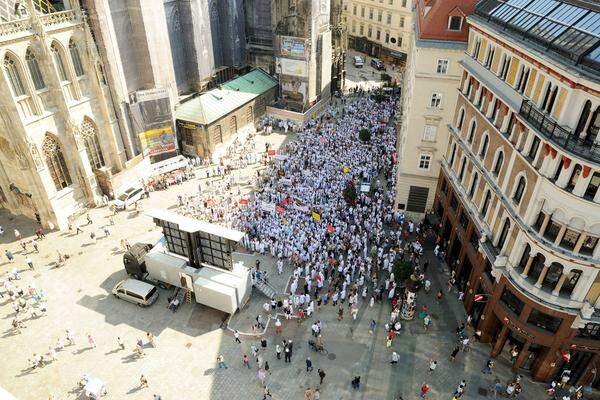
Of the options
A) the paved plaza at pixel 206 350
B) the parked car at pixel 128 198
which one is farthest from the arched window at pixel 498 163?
the parked car at pixel 128 198

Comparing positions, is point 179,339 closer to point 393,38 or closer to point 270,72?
point 270,72

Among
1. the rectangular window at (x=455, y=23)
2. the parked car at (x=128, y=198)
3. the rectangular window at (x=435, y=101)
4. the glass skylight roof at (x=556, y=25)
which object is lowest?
the parked car at (x=128, y=198)

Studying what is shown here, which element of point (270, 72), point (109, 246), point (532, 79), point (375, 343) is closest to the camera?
point (532, 79)

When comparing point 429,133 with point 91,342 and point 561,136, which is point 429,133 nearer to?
point 561,136

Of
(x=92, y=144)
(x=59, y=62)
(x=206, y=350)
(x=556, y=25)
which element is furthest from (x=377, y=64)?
(x=206, y=350)

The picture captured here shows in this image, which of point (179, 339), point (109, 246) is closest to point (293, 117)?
point (109, 246)

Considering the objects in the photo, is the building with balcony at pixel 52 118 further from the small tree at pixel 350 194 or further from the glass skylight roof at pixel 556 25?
the glass skylight roof at pixel 556 25

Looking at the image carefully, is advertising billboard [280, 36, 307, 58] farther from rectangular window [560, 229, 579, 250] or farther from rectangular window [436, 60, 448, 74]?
rectangular window [560, 229, 579, 250]
